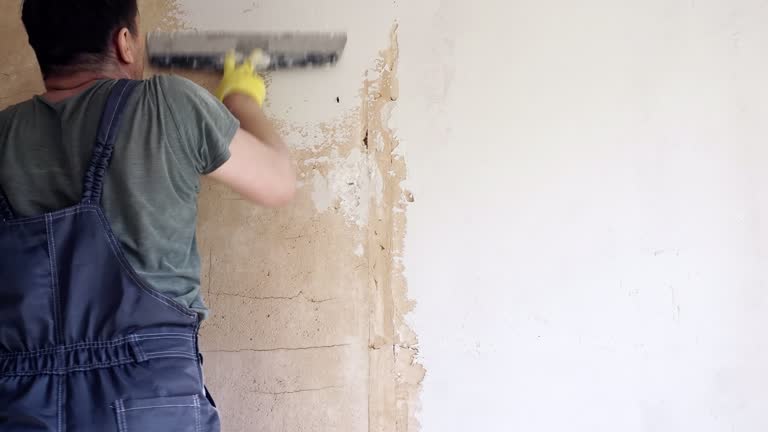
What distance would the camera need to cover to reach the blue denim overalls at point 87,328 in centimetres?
97

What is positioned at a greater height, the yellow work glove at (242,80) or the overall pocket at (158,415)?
the yellow work glove at (242,80)

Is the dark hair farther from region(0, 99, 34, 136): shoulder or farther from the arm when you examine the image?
the arm

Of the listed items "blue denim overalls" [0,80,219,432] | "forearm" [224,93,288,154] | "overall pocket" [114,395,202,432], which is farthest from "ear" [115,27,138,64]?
"overall pocket" [114,395,202,432]

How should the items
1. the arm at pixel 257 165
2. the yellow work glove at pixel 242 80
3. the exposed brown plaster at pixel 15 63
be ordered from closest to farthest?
the arm at pixel 257 165
the yellow work glove at pixel 242 80
the exposed brown plaster at pixel 15 63

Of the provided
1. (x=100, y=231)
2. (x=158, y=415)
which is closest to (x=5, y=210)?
(x=100, y=231)

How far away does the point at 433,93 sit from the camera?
1584mm

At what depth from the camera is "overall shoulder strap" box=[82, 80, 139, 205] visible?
1010 mm

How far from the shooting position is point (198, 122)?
3.41 ft

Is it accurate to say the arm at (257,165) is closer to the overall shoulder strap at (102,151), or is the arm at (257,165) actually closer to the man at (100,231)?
the man at (100,231)

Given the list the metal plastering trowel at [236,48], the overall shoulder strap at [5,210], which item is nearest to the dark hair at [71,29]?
the overall shoulder strap at [5,210]

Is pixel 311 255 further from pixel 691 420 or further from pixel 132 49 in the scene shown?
pixel 691 420

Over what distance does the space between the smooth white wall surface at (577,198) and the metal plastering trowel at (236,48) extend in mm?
60

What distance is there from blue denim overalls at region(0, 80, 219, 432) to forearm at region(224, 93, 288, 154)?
243 millimetres

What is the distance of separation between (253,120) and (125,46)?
252mm
